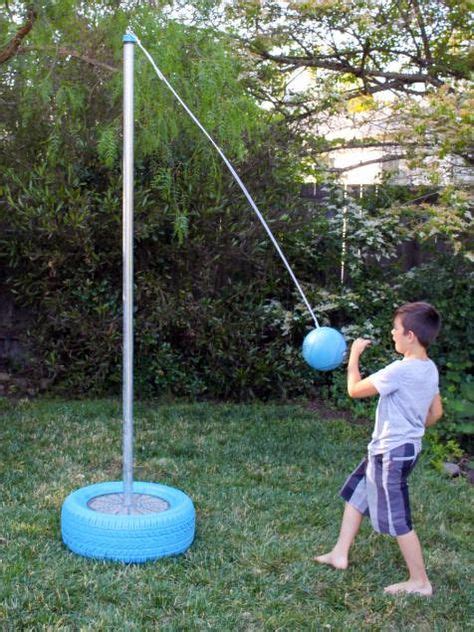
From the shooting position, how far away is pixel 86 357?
21.9 feet

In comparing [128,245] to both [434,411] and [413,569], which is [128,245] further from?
[413,569]

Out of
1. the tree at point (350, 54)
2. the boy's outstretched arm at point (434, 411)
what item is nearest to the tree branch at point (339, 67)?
the tree at point (350, 54)

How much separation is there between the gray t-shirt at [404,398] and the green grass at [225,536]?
0.62 metres

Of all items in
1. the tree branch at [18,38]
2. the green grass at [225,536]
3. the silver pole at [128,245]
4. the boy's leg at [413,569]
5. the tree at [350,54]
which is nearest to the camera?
the green grass at [225,536]

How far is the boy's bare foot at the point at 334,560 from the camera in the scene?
11.1ft

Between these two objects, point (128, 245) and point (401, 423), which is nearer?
point (401, 423)

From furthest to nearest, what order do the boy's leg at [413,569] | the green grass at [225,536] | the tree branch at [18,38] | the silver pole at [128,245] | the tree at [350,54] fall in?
the tree at [350,54] → the tree branch at [18,38] → the silver pole at [128,245] → the boy's leg at [413,569] → the green grass at [225,536]

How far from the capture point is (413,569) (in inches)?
127

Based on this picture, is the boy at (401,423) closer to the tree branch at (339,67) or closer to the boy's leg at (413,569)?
the boy's leg at (413,569)

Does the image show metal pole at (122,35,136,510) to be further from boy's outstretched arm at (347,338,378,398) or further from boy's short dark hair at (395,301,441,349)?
boy's short dark hair at (395,301,441,349)

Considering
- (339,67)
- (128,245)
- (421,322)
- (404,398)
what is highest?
(339,67)

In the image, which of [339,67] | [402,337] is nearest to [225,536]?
[402,337]

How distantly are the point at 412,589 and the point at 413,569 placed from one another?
8cm

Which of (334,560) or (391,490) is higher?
(391,490)
